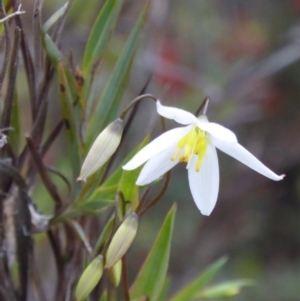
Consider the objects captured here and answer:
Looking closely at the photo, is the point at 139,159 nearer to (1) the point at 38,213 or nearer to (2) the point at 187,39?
(1) the point at 38,213

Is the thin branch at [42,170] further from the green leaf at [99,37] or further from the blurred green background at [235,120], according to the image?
the blurred green background at [235,120]

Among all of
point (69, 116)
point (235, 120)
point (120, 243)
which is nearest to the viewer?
point (120, 243)

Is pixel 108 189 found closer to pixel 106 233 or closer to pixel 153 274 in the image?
pixel 106 233

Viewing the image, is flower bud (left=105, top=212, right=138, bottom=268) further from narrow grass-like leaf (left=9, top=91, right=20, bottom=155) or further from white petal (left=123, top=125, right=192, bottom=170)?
narrow grass-like leaf (left=9, top=91, right=20, bottom=155)

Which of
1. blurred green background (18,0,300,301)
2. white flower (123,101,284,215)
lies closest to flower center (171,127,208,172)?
white flower (123,101,284,215)

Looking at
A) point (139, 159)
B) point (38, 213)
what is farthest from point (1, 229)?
point (139, 159)

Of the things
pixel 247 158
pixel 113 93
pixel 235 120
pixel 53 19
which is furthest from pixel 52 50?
pixel 235 120

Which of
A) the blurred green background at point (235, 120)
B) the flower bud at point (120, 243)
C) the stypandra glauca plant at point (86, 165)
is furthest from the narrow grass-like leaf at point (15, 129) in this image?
the blurred green background at point (235, 120)
